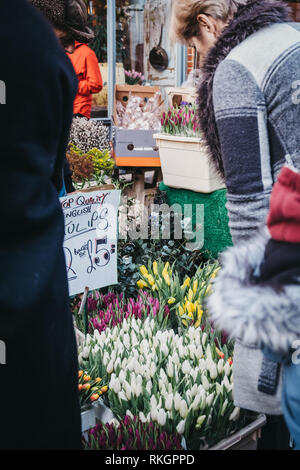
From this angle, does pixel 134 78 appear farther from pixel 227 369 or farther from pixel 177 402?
pixel 177 402

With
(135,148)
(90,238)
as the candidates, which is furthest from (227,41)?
(135,148)

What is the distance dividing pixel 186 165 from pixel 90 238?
1172 mm

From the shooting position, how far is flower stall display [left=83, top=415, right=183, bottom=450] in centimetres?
141

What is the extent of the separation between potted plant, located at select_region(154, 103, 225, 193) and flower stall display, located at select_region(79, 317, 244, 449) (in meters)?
1.16

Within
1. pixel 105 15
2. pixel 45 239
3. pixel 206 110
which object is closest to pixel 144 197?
pixel 206 110

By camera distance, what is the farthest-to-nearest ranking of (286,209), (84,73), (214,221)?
(84,73)
(214,221)
(286,209)

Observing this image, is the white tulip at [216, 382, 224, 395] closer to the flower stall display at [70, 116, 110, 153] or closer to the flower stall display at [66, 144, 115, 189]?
the flower stall display at [66, 144, 115, 189]

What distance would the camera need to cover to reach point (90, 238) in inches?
78.7

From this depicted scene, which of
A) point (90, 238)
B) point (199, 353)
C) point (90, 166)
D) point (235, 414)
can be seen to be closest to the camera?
point (235, 414)

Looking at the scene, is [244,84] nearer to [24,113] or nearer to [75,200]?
[24,113]

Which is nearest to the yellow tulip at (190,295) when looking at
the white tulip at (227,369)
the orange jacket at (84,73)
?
the white tulip at (227,369)

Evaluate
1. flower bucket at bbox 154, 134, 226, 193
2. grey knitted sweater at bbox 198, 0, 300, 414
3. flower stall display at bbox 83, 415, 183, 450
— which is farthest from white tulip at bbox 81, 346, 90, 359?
flower bucket at bbox 154, 134, 226, 193

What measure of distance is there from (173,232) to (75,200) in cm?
110

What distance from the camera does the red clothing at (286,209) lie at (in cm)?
84
